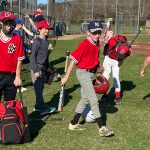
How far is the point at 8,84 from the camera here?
6.13 m

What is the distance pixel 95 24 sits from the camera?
20.5 ft

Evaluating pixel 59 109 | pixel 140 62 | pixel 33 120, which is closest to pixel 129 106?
pixel 59 109

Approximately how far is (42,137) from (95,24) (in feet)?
6.70

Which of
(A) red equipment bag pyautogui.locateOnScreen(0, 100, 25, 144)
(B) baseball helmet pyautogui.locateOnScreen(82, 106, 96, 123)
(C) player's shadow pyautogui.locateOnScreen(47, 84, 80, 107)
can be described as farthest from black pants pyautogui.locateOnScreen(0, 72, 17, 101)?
(C) player's shadow pyautogui.locateOnScreen(47, 84, 80, 107)

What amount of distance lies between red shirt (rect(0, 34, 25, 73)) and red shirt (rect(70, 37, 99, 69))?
2.94ft

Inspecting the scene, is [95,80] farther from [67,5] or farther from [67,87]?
[67,5]

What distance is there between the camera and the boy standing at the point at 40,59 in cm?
726

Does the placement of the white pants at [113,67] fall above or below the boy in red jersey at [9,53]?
below

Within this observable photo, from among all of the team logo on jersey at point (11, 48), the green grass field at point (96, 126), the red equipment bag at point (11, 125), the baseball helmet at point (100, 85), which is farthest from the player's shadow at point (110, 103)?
the team logo on jersey at point (11, 48)

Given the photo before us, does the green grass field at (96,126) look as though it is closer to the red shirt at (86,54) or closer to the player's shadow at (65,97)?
the player's shadow at (65,97)

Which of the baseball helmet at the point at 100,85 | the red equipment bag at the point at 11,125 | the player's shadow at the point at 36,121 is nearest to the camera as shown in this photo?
the red equipment bag at the point at 11,125

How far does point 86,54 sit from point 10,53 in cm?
126

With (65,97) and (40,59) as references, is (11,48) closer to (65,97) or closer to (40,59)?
(40,59)

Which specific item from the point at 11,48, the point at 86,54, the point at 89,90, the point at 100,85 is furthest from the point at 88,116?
the point at 11,48
